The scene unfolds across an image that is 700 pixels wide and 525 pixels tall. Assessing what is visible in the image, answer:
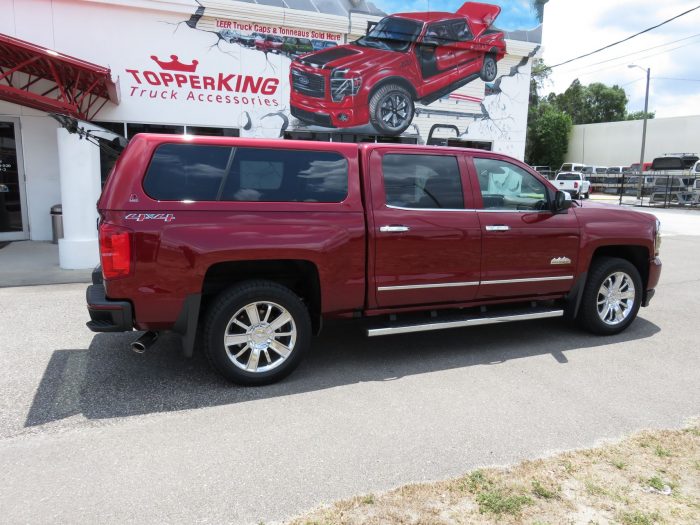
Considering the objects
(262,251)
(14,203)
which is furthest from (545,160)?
(262,251)

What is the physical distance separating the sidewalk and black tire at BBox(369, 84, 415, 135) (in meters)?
8.20

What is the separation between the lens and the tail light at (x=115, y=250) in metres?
3.67

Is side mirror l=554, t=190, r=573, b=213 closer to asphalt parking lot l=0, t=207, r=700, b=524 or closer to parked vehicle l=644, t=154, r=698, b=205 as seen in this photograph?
asphalt parking lot l=0, t=207, r=700, b=524

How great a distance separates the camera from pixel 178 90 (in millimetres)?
11570

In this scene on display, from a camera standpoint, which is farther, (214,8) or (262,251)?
(214,8)

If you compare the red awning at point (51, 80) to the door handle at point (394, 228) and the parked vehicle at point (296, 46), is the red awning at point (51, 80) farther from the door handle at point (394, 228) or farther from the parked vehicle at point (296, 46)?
the door handle at point (394, 228)

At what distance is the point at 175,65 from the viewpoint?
11.5 meters

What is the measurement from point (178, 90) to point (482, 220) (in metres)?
9.21

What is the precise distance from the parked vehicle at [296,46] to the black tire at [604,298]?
9572 millimetres

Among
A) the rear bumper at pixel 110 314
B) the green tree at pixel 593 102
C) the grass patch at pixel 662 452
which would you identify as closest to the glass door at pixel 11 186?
the rear bumper at pixel 110 314

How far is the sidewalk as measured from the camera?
7762 millimetres

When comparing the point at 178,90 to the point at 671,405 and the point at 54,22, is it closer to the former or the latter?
the point at 54,22

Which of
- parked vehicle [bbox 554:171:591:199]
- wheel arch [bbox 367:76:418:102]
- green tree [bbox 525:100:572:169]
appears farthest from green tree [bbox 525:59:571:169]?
wheel arch [bbox 367:76:418:102]

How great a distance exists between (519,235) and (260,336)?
2.63 m
